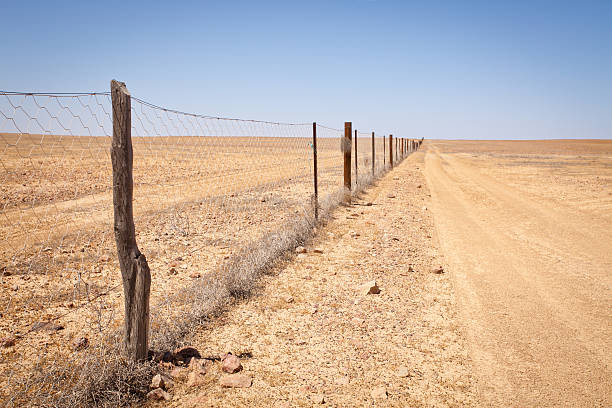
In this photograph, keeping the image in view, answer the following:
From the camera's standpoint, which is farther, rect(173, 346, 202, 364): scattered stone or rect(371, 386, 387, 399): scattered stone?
rect(173, 346, 202, 364): scattered stone

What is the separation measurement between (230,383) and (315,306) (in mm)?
1654

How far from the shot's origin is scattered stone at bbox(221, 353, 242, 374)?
11.0ft

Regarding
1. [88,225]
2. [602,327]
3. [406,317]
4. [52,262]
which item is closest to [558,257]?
[602,327]

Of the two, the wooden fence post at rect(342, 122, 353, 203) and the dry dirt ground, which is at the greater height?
the wooden fence post at rect(342, 122, 353, 203)

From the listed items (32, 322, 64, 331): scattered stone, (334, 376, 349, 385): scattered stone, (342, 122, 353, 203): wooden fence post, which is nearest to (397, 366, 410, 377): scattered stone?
(334, 376, 349, 385): scattered stone

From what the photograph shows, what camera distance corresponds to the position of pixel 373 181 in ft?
54.1

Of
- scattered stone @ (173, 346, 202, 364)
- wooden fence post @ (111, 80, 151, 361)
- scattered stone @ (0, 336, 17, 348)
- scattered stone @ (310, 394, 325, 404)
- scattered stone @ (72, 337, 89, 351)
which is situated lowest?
scattered stone @ (310, 394, 325, 404)

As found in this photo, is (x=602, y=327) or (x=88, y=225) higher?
(x=88, y=225)

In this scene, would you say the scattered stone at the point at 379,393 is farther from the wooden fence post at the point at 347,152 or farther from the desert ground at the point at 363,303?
the wooden fence post at the point at 347,152

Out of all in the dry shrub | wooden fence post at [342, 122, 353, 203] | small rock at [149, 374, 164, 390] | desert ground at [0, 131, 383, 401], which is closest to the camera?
the dry shrub

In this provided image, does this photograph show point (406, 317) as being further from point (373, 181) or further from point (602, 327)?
point (373, 181)

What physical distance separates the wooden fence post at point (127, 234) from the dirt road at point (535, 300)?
2.77 m

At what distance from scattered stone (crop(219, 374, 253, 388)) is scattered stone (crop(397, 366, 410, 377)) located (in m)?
1.27

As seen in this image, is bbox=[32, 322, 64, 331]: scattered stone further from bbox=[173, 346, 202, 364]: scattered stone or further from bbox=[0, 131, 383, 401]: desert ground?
bbox=[173, 346, 202, 364]: scattered stone
